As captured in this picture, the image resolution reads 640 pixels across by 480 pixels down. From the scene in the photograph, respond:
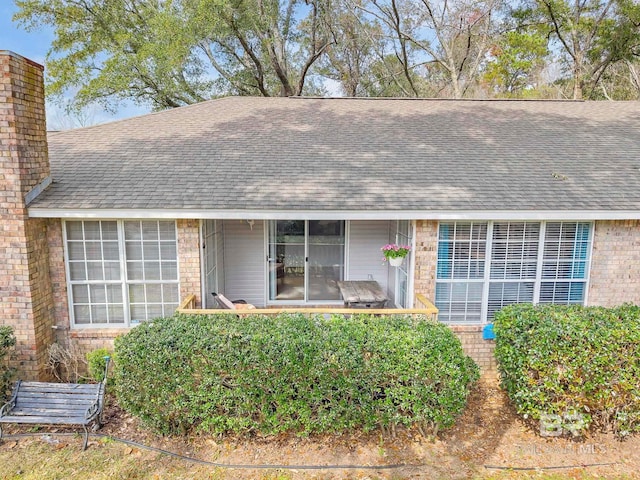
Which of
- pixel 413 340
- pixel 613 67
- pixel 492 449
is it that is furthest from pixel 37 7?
pixel 613 67

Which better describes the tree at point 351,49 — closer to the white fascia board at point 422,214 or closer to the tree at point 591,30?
the tree at point 591,30

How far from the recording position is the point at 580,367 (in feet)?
14.8

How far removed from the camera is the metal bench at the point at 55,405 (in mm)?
4887

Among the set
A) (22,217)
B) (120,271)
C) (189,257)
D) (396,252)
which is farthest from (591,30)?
(22,217)

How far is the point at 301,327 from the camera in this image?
4.84 m

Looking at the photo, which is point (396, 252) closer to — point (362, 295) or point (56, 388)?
point (362, 295)

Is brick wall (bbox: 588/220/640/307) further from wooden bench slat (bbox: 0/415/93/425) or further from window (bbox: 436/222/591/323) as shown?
wooden bench slat (bbox: 0/415/93/425)

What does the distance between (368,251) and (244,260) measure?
271 centimetres

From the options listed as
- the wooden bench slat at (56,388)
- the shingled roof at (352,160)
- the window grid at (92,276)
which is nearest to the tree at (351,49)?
the shingled roof at (352,160)

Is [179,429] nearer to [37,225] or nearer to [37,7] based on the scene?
[37,225]

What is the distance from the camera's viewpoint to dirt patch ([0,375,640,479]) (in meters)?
4.38

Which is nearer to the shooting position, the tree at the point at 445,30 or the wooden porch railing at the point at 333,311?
the wooden porch railing at the point at 333,311

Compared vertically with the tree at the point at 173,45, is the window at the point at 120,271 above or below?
below

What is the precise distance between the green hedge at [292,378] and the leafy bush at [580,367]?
2.58 feet
